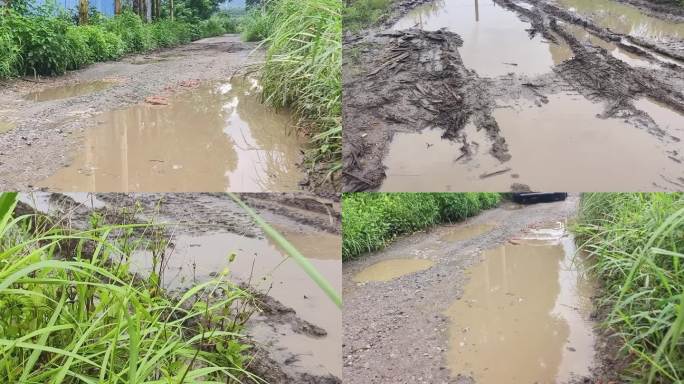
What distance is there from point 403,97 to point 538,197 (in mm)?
507

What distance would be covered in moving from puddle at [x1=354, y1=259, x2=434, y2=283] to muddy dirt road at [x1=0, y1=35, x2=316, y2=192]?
51cm

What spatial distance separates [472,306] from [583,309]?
0.35 metres

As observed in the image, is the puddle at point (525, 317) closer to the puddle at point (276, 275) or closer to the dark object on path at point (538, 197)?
the dark object on path at point (538, 197)

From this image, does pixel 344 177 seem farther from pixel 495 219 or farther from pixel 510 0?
pixel 510 0

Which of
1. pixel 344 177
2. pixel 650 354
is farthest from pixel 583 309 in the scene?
pixel 344 177

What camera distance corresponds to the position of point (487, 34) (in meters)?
1.73

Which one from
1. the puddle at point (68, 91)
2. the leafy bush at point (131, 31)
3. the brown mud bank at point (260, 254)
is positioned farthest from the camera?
the leafy bush at point (131, 31)

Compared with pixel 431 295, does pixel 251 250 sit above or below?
above

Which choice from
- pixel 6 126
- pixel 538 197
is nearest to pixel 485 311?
pixel 538 197

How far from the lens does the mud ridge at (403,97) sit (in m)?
1.42

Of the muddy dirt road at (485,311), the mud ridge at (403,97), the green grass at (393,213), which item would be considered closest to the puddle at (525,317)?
the muddy dirt road at (485,311)

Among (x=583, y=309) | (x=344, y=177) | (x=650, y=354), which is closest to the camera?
(x=650, y=354)

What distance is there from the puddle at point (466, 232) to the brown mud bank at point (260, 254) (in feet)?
2.00

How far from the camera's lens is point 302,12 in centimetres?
239
